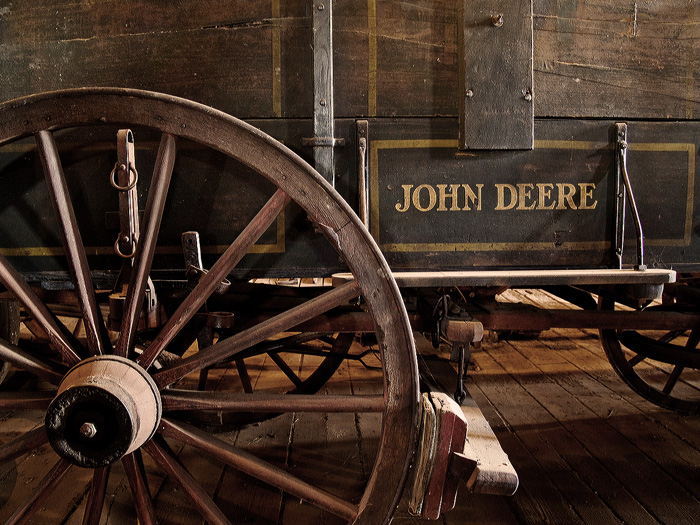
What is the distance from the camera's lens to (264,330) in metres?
1.19

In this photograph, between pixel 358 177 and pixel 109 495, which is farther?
pixel 109 495

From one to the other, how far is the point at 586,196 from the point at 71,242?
66.5 inches

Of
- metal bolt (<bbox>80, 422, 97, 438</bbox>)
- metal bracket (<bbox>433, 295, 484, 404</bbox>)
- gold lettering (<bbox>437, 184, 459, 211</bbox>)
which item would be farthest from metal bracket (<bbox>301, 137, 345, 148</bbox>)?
metal bolt (<bbox>80, 422, 97, 438</bbox>)

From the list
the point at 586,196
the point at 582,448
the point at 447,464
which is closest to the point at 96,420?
the point at 447,464

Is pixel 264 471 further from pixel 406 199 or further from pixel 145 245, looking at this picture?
pixel 406 199

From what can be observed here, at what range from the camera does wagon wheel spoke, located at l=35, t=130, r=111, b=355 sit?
3.87ft

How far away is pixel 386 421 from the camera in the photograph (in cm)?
115

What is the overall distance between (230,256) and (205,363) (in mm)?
310

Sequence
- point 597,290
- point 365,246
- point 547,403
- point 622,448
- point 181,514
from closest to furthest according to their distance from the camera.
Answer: point 365,246, point 181,514, point 597,290, point 622,448, point 547,403

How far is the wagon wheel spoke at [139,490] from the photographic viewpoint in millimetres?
1225

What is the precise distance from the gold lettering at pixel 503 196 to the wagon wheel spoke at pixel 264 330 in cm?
72

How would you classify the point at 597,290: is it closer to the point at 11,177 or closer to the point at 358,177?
the point at 358,177

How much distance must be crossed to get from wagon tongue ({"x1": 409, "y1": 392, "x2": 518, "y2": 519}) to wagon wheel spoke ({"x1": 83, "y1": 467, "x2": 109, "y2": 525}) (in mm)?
862

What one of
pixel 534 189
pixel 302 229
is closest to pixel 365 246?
pixel 302 229
